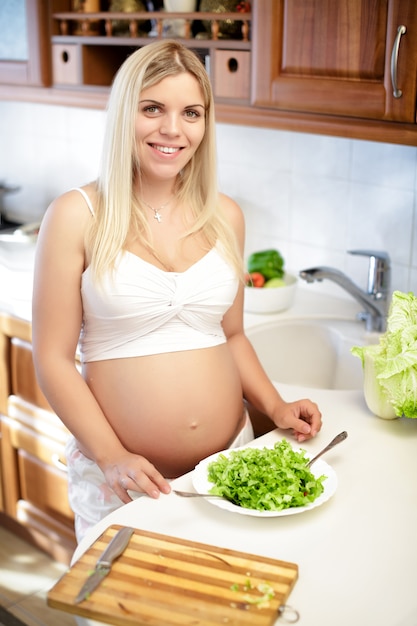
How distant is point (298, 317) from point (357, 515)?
101 cm

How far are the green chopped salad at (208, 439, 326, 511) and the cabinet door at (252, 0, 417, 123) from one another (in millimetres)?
755

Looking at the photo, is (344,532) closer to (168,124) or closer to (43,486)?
(168,124)

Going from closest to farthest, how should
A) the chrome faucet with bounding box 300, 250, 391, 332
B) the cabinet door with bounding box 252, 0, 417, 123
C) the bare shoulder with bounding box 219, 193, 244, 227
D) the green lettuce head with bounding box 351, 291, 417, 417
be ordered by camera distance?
the green lettuce head with bounding box 351, 291, 417, 417 → the cabinet door with bounding box 252, 0, 417, 123 → the bare shoulder with bounding box 219, 193, 244, 227 → the chrome faucet with bounding box 300, 250, 391, 332

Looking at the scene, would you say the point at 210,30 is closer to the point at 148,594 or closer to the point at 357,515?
the point at 357,515

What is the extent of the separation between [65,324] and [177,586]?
612mm

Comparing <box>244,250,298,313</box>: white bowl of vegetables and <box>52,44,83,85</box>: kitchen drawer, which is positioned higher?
<box>52,44,83,85</box>: kitchen drawer

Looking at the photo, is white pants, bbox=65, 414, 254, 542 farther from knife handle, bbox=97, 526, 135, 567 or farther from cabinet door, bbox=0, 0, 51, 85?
cabinet door, bbox=0, 0, 51, 85

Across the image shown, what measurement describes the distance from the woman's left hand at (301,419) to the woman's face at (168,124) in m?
0.51

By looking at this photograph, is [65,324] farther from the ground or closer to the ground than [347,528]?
farther from the ground

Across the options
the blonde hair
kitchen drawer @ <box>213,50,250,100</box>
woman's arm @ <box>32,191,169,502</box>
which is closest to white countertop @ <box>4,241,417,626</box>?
woman's arm @ <box>32,191,169,502</box>

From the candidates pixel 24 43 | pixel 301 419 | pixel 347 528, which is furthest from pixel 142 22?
pixel 347 528

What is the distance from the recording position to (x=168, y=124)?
1498 mm

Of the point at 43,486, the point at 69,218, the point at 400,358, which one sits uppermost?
the point at 69,218

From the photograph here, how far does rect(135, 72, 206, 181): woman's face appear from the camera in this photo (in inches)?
58.9
